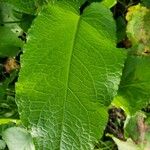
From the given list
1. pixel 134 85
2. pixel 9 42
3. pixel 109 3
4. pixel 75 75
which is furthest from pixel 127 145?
pixel 9 42

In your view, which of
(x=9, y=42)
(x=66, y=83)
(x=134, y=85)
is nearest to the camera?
(x=66, y=83)

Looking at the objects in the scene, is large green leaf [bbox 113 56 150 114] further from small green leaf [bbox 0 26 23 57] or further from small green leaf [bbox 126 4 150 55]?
small green leaf [bbox 0 26 23 57]


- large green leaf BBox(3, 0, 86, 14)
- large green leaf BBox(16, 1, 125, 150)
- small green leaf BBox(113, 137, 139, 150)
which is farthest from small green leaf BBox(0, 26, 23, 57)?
small green leaf BBox(113, 137, 139, 150)

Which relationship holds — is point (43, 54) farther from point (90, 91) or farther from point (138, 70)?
point (138, 70)

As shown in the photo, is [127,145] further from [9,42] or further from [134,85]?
[9,42]

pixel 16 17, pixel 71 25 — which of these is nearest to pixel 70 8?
pixel 71 25

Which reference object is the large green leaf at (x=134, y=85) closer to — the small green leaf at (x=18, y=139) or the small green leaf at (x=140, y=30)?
the small green leaf at (x=140, y=30)
